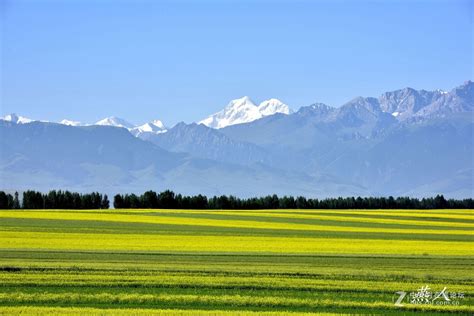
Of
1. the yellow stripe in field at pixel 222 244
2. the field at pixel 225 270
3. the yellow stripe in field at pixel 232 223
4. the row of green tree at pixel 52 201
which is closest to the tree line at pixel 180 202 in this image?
the row of green tree at pixel 52 201

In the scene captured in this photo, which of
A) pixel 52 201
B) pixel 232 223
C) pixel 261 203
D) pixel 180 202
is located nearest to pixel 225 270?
pixel 232 223

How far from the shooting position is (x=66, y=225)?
2726 inches

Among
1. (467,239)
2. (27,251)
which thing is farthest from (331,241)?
(27,251)

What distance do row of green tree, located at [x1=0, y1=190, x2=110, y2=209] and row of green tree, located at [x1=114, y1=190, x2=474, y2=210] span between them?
3390 mm

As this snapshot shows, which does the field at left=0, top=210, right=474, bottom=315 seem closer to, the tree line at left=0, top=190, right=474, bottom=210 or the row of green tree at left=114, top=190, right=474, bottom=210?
the tree line at left=0, top=190, right=474, bottom=210

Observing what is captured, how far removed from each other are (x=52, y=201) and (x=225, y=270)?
3232 inches

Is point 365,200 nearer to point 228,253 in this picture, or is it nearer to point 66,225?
point 66,225

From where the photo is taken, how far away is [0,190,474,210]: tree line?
115m

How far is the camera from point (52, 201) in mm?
115750

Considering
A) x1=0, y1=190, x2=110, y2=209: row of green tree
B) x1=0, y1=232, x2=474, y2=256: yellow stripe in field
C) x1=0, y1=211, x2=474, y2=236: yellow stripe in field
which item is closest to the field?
x1=0, y1=232, x2=474, y2=256: yellow stripe in field

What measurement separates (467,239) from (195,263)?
2912 centimetres

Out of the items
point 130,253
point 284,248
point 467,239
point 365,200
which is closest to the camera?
point 130,253

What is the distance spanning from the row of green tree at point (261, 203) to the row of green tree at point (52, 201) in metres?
3.39

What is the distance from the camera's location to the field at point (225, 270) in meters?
28.0
